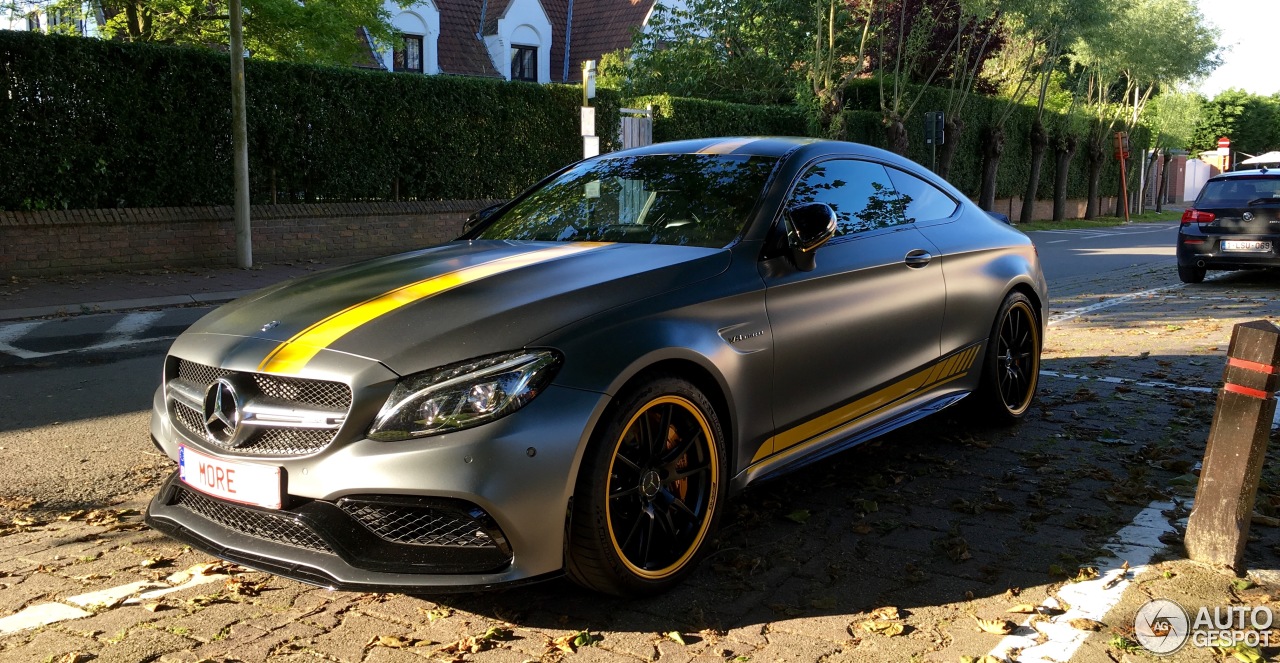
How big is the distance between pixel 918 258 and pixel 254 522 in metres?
3.15

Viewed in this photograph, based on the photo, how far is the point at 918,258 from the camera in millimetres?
5039

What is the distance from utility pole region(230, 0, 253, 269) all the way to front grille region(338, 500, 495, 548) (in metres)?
12.7

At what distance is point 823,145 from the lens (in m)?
4.92

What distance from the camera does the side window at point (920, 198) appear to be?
17.5 feet

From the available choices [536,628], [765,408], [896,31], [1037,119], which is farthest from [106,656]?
[1037,119]

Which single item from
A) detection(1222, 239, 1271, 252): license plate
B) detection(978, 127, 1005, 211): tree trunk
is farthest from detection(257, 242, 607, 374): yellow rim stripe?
detection(978, 127, 1005, 211): tree trunk

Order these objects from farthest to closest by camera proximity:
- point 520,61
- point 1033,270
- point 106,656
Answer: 1. point 520,61
2. point 1033,270
3. point 106,656

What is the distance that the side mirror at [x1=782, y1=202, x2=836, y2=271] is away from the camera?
13.8ft

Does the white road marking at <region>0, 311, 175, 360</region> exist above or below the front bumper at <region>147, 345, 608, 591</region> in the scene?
below

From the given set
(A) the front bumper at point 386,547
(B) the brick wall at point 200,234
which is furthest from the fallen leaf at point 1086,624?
(B) the brick wall at point 200,234

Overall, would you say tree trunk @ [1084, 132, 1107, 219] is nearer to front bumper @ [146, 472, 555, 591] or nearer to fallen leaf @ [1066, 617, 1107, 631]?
fallen leaf @ [1066, 617, 1107, 631]

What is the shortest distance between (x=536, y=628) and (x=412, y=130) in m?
15.5

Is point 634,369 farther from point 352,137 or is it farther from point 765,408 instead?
point 352,137

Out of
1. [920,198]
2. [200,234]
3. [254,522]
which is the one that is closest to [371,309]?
[254,522]
